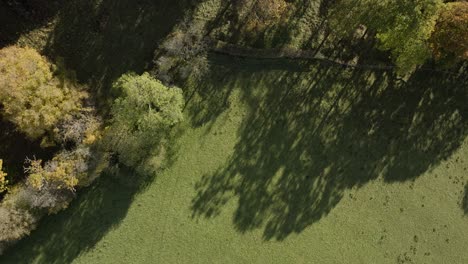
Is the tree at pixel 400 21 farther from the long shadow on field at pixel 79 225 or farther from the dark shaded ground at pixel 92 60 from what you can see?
the long shadow on field at pixel 79 225

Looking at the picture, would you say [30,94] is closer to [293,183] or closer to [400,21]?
[293,183]

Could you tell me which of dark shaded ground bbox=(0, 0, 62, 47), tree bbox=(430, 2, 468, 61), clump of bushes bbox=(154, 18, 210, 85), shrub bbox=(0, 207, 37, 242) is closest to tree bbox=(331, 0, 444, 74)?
tree bbox=(430, 2, 468, 61)

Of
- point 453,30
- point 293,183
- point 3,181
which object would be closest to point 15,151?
point 3,181

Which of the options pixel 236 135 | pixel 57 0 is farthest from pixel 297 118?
pixel 57 0

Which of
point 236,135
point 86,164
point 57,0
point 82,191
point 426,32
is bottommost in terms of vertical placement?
point 82,191

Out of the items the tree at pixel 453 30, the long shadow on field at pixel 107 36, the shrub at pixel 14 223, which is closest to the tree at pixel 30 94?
the long shadow on field at pixel 107 36

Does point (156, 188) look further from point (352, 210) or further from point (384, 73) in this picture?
point (384, 73)

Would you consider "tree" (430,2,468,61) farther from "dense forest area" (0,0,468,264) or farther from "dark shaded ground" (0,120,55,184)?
"dark shaded ground" (0,120,55,184)
